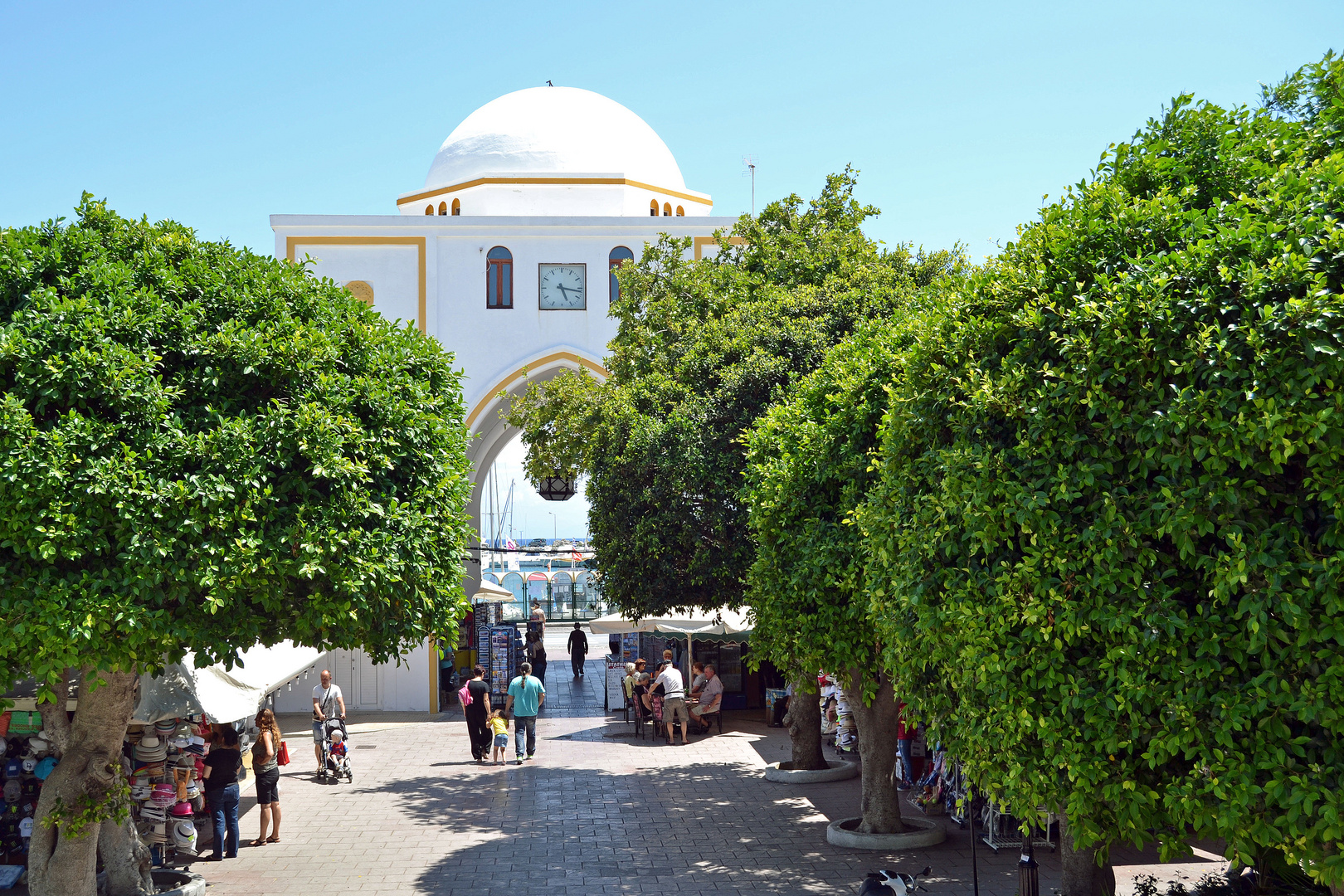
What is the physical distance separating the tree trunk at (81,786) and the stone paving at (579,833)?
80.7 inches

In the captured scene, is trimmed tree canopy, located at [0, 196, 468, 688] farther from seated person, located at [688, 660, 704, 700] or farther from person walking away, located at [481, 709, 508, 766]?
seated person, located at [688, 660, 704, 700]

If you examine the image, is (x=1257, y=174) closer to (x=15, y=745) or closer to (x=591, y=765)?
(x=15, y=745)

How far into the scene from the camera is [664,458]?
44.2ft

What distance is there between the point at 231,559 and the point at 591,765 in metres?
10.4

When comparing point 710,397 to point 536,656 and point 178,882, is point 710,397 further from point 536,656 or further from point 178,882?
point 536,656

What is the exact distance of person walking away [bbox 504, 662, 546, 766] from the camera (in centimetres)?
1616

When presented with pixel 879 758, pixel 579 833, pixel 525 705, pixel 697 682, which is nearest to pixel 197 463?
pixel 579 833

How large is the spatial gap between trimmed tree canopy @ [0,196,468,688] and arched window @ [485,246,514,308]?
15359 millimetres

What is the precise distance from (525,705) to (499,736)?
599mm

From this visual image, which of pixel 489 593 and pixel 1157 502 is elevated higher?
pixel 489 593

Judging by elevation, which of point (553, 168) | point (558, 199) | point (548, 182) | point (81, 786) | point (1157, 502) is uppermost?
point (553, 168)

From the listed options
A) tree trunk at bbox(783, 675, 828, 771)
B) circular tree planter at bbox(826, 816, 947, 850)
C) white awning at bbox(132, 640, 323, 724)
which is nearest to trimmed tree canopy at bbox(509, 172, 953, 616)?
tree trunk at bbox(783, 675, 828, 771)

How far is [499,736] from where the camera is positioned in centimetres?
1612

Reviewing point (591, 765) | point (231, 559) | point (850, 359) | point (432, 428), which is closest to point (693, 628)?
point (591, 765)
